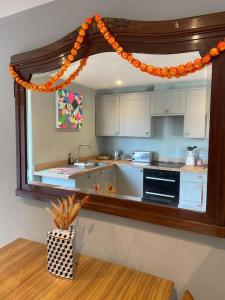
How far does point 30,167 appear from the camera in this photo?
1555 mm

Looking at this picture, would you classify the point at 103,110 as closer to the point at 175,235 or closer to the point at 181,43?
the point at 181,43

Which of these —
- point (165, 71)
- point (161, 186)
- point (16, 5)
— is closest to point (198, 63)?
point (165, 71)

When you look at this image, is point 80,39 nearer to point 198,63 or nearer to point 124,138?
point 198,63

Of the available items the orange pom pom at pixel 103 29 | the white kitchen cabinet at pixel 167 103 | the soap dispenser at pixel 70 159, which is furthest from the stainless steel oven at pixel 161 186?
the orange pom pom at pixel 103 29

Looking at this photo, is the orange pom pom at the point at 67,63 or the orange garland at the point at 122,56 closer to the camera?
the orange garland at the point at 122,56

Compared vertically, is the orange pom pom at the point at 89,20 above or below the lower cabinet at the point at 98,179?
above

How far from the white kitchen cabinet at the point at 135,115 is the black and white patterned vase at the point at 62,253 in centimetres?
87

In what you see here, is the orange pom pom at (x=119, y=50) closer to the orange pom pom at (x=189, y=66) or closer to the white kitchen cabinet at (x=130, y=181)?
the orange pom pom at (x=189, y=66)

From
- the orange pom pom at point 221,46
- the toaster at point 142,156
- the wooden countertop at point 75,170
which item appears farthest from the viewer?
the toaster at point 142,156

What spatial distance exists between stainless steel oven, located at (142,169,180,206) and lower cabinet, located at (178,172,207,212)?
0.15 feet

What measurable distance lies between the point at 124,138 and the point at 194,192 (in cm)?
75

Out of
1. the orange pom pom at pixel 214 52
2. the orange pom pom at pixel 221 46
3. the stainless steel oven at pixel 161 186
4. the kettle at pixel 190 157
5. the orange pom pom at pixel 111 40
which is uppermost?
the orange pom pom at pixel 111 40

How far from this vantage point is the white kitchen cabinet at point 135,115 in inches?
61.9

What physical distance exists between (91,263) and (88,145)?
0.83 metres
